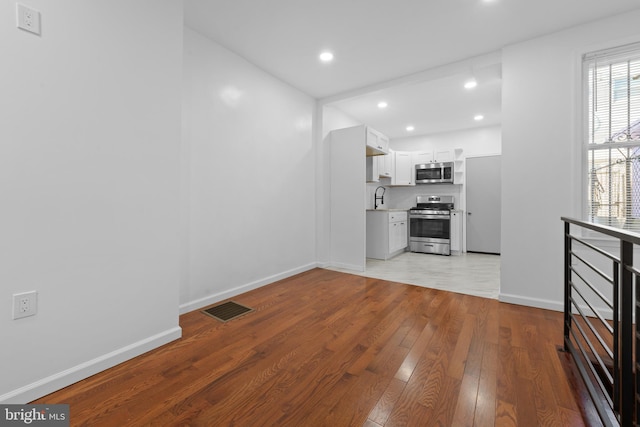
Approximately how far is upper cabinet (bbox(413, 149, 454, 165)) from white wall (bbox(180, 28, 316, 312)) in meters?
3.10

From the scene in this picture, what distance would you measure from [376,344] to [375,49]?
2.88m

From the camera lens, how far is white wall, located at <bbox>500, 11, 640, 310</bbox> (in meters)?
2.58

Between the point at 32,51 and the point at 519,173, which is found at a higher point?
the point at 32,51

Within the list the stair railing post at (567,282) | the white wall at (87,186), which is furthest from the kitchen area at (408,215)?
the white wall at (87,186)

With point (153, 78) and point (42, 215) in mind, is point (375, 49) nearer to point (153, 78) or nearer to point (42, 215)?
point (153, 78)

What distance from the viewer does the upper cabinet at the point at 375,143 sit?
436 centimetres

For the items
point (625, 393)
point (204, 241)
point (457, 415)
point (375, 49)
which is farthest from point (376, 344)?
point (375, 49)

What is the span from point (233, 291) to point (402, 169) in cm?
464

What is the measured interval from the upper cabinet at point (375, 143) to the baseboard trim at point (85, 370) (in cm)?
357

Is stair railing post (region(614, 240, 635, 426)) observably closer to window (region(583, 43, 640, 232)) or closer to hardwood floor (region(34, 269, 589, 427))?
hardwood floor (region(34, 269, 589, 427))

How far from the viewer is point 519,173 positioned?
111 inches

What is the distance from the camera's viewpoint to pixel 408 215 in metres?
5.98

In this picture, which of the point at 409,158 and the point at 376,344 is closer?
the point at 376,344

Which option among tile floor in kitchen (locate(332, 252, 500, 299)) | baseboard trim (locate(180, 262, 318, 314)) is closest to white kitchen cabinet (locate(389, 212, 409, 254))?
tile floor in kitchen (locate(332, 252, 500, 299))
